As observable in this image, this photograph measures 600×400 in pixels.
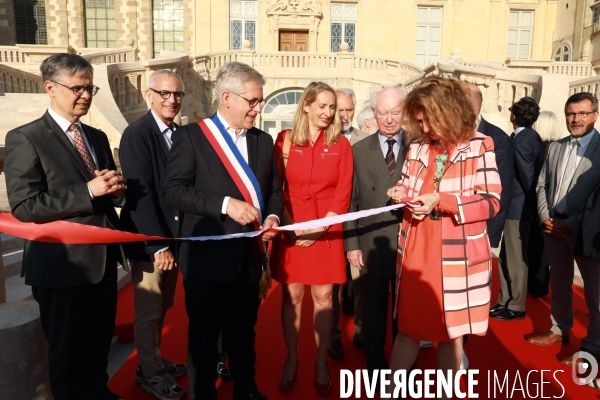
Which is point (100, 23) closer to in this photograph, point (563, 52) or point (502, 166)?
point (563, 52)

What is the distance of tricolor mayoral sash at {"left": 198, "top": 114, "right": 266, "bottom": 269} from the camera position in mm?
2602

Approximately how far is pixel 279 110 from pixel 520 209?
594 inches

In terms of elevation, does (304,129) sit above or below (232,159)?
above

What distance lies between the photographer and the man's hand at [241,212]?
2.42 meters

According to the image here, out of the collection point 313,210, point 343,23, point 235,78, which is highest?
point 343,23

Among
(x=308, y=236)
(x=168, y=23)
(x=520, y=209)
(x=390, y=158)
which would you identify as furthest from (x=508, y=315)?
(x=168, y=23)

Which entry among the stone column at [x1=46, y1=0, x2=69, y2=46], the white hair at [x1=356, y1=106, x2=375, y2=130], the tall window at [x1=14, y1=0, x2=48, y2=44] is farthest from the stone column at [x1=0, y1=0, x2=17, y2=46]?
the white hair at [x1=356, y1=106, x2=375, y2=130]

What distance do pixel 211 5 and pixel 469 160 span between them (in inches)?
851

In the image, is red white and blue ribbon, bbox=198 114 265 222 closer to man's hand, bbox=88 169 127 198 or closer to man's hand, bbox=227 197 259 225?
man's hand, bbox=227 197 259 225

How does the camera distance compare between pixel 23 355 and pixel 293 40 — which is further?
pixel 293 40

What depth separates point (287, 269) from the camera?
10.1 feet

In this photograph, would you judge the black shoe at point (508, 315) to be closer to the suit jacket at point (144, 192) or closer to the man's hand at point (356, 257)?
the man's hand at point (356, 257)

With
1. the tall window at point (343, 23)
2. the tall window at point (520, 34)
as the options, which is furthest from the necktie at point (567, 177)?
the tall window at point (520, 34)

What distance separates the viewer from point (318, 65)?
18.2m
